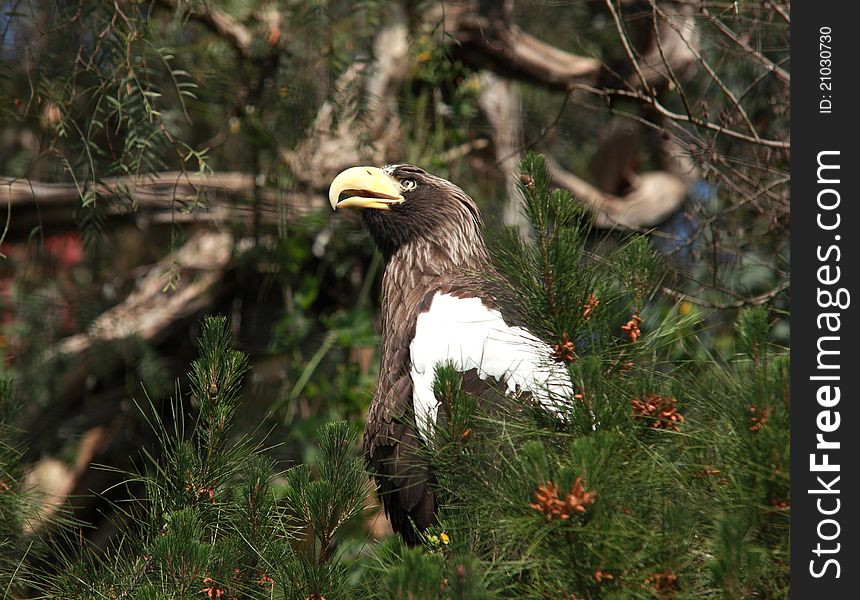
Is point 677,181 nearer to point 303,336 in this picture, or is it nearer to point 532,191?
point 303,336

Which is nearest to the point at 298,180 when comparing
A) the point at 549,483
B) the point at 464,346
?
the point at 464,346

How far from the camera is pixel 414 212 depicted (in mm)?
3613

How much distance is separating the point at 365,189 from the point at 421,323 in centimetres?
67

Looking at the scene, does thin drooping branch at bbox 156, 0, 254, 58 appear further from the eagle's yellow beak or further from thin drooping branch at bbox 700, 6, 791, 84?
thin drooping branch at bbox 700, 6, 791, 84

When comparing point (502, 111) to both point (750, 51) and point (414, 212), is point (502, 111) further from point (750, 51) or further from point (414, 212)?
point (750, 51)

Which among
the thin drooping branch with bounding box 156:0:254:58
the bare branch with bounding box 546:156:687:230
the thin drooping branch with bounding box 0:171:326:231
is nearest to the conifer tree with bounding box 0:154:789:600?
the thin drooping branch with bounding box 0:171:326:231

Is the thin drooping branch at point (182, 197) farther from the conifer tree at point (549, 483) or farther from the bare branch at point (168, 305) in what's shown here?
the conifer tree at point (549, 483)

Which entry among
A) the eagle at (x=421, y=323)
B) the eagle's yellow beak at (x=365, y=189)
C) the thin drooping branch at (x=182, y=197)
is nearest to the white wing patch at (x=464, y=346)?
the eagle at (x=421, y=323)

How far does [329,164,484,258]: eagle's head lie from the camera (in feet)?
11.7

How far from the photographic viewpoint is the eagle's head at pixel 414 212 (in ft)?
11.7

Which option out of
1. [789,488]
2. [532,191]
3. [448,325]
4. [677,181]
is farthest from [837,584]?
[677,181]

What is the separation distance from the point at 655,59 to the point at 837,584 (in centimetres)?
406

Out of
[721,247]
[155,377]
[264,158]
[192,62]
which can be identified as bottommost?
[155,377]

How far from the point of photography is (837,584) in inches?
65.8
